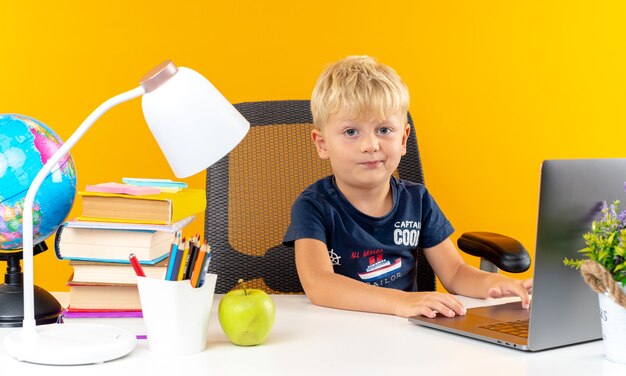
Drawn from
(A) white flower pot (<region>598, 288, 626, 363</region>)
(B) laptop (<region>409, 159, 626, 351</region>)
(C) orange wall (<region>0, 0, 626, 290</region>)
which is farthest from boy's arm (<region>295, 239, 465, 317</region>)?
(C) orange wall (<region>0, 0, 626, 290</region>)

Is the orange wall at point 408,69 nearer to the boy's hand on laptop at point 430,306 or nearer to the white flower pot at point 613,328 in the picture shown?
the boy's hand on laptop at point 430,306

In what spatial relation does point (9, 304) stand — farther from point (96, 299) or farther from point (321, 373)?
point (321, 373)

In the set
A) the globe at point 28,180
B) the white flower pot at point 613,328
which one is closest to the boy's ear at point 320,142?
the globe at point 28,180

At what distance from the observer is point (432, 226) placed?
193 cm

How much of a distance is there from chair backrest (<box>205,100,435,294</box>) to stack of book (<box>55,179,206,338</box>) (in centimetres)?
58

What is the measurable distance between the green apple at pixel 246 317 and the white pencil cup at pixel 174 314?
4cm

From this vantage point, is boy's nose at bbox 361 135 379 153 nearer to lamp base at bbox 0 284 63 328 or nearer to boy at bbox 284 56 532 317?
boy at bbox 284 56 532 317

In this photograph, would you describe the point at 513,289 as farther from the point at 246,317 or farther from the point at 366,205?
the point at 246,317

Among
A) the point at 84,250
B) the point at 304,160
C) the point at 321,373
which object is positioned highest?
the point at 304,160

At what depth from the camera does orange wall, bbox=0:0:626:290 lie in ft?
9.25

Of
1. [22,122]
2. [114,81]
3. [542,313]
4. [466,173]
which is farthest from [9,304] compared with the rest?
[466,173]

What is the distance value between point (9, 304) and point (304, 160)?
2.93 ft

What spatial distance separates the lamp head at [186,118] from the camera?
108 cm

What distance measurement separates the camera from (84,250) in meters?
1.40
